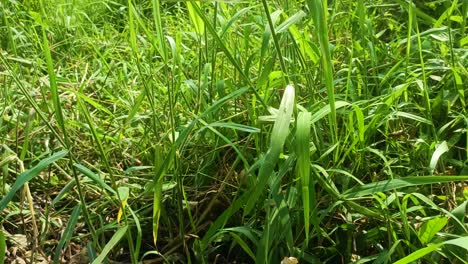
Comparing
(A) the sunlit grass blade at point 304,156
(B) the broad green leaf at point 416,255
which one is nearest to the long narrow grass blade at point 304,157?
(A) the sunlit grass blade at point 304,156

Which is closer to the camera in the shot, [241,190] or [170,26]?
[241,190]

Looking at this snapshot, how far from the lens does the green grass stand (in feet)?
Answer: 4.14

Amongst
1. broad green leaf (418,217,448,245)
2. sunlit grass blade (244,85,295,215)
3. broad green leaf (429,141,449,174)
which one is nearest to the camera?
sunlit grass blade (244,85,295,215)

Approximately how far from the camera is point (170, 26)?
266 cm

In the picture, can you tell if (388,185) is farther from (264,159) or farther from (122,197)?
(122,197)

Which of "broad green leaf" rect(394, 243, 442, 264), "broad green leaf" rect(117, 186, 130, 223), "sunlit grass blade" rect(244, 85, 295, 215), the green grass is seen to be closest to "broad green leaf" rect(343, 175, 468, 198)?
the green grass

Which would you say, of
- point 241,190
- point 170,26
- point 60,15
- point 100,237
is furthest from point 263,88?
point 60,15

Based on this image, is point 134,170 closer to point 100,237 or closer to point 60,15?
point 100,237

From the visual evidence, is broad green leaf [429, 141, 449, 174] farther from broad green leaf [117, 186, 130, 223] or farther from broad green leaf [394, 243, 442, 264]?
broad green leaf [117, 186, 130, 223]

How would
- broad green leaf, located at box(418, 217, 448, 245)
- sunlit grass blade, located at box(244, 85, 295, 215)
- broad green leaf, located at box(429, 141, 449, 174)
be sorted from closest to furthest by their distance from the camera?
sunlit grass blade, located at box(244, 85, 295, 215) < broad green leaf, located at box(418, 217, 448, 245) < broad green leaf, located at box(429, 141, 449, 174)

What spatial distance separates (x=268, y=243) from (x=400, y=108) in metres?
0.55

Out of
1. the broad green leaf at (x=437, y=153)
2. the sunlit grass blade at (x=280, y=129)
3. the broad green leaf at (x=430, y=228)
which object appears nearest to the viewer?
the sunlit grass blade at (x=280, y=129)

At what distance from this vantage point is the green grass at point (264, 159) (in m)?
1.26

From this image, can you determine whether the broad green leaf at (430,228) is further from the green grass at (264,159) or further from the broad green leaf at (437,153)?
the broad green leaf at (437,153)
